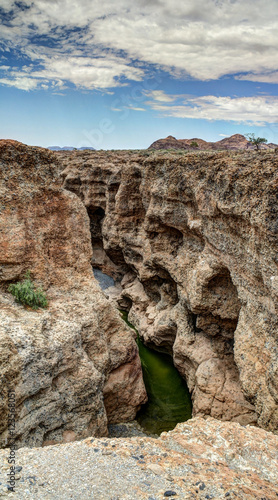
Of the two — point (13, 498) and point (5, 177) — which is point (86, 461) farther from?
point (5, 177)

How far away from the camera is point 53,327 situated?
8773 millimetres

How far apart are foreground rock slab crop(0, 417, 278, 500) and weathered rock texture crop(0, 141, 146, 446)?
2.19 m

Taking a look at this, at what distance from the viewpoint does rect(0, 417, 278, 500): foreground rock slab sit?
15.5ft

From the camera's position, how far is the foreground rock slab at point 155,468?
4.73 metres

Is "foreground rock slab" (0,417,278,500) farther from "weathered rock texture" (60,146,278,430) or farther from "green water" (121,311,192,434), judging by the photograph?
"green water" (121,311,192,434)

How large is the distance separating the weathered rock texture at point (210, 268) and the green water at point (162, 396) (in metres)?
0.75

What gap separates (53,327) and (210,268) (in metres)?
5.44

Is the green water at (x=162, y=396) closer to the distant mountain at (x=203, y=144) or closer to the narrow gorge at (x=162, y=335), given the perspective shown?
the narrow gorge at (x=162, y=335)

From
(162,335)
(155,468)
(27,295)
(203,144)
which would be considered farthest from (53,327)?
(203,144)

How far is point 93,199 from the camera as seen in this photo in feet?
86.0

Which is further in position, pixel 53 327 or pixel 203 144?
pixel 203 144

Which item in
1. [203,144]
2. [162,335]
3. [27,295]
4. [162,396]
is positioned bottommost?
[162,396]

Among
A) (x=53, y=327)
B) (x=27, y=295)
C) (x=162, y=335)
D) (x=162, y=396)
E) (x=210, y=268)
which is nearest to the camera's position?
(x=53, y=327)

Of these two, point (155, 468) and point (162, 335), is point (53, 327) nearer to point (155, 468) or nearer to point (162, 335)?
point (155, 468)
